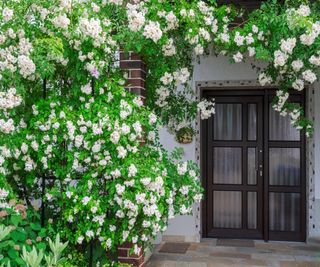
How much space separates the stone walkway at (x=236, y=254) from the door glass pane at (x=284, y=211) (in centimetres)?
26

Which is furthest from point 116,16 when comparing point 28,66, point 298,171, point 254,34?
point 298,171

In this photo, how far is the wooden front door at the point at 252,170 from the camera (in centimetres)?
597

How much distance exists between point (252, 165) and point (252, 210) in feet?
2.10

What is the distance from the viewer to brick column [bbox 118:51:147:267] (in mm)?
3773

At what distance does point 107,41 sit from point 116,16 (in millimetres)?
357

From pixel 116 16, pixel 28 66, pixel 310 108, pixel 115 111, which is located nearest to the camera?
pixel 28 66

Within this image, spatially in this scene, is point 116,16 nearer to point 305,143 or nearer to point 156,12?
point 156,12

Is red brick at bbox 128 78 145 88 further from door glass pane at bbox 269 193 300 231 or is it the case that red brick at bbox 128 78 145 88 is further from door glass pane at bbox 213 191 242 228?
door glass pane at bbox 269 193 300 231

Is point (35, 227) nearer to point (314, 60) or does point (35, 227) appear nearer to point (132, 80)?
point (132, 80)

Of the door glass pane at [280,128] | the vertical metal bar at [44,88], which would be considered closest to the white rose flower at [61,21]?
the vertical metal bar at [44,88]

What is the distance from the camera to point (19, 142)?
3141 mm

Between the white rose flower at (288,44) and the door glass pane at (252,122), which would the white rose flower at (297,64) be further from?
the door glass pane at (252,122)

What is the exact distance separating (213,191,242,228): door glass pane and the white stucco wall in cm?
45

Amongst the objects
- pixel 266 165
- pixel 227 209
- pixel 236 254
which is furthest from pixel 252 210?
pixel 236 254
